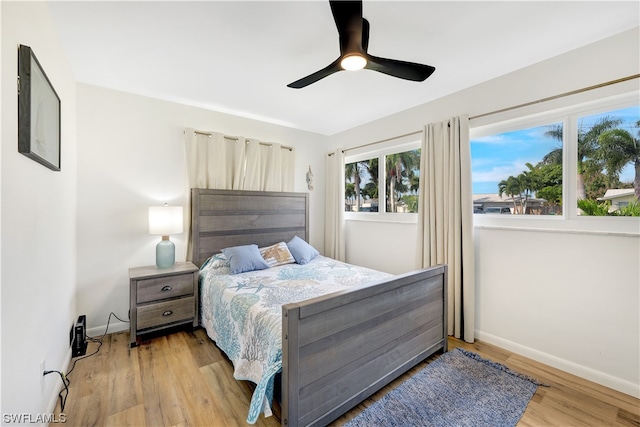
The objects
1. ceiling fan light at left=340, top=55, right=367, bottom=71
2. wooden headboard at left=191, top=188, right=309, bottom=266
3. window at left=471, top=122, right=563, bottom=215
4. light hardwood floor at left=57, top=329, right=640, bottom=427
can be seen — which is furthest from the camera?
wooden headboard at left=191, top=188, right=309, bottom=266

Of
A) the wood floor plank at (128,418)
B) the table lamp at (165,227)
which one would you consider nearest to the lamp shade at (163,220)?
the table lamp at (165,227)

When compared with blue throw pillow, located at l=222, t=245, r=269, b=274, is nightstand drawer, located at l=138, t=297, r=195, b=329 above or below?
below

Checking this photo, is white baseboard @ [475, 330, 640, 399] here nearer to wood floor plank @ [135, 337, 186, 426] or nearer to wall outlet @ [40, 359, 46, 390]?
wood floor plank @ [135, 337, 186, 426]

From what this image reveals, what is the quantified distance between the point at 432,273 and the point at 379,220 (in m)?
1.49

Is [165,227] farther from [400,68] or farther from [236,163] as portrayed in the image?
[400,68]

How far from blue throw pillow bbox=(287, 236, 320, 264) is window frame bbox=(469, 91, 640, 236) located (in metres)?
1.93


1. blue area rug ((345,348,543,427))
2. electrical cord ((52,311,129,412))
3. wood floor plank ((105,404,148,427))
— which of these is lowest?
Answer: blue area rug ((345,348,543,427))

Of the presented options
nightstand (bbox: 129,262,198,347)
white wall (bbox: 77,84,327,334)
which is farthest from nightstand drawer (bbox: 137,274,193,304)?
white wall (bbox: 77,84,327,334)

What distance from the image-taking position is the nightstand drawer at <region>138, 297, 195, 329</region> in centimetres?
255

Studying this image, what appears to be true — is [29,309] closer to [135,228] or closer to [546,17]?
[135,228]

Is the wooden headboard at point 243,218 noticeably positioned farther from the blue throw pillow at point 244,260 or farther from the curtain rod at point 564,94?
the curtain rod at point 564,94

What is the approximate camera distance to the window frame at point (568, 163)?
196 cm

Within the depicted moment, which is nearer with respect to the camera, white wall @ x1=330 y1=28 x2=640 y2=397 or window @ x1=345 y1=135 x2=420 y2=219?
white wall @ x1=330 y1=28 x2=640 y2=397

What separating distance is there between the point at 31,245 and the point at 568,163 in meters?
3.65
